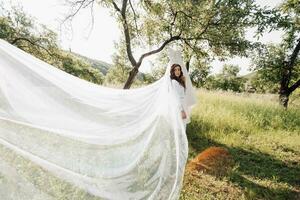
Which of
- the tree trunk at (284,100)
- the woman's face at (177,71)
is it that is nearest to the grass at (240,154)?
the woman's face at (177,71)

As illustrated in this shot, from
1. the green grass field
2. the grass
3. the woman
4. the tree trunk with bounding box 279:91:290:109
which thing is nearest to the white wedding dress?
the grass

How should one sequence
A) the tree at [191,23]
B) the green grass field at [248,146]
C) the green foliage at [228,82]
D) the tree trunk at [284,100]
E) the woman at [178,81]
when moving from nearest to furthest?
1. the green grass field at [248,146]
2. the woman at [178,81]
3. the tree at [191,23]
4. the tree trunk at [284,100]
5. the green foliage at [228,82]

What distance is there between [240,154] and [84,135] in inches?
260

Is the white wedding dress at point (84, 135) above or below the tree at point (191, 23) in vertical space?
below

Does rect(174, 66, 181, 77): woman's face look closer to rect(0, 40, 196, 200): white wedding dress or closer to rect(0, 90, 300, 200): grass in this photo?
rect(0, 40, 196, 200): white wedding dress

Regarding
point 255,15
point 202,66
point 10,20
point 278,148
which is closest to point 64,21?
point 202,66

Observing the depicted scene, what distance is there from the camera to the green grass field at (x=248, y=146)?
7809 millimetres

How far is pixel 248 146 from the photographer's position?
11734 millimetres

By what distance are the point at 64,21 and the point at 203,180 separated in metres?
8.37

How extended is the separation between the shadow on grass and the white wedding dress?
8.27ft

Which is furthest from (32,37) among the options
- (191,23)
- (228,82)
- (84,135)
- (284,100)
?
(228,82)

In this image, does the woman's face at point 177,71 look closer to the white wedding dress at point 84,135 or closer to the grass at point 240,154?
the white wedding dress at point 84,135

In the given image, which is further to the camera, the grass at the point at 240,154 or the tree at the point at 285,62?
the tree at the point at 285,62

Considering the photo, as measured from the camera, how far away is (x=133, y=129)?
23.3 ft
